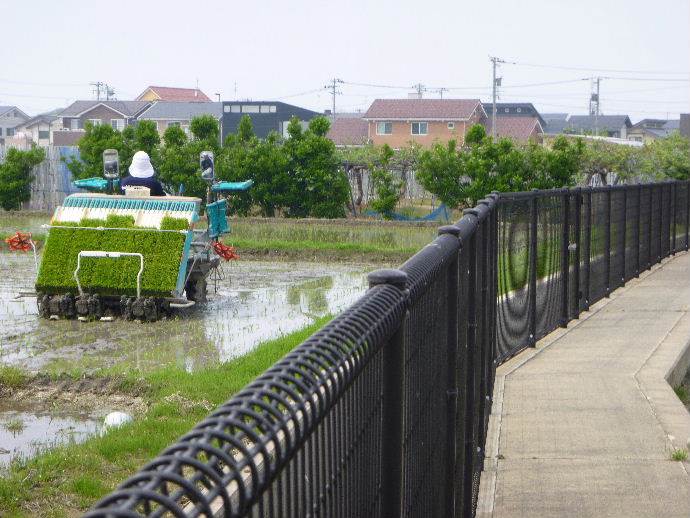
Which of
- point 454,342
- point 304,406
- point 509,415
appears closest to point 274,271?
point 509,415

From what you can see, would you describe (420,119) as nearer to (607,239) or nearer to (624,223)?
(624,223)

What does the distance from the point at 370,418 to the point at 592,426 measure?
5571 mm

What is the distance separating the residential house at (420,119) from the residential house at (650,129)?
30751mm

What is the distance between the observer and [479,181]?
36969 mm

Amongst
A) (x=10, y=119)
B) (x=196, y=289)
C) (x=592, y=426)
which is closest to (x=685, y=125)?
(x=196, y=289)

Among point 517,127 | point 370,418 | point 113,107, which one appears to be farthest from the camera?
point 113,107

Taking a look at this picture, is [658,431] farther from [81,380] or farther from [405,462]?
[81,380]

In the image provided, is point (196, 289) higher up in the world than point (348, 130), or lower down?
lower down

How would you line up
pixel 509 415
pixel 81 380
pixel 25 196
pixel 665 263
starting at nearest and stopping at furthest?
pixel 509 415 → pixel 81 380 → pixel 665 263 → pixel 25 196

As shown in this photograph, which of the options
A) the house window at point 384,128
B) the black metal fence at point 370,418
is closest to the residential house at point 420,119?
the house window at point 384,128

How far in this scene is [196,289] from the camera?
61.9ft

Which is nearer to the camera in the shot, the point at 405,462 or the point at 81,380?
the point at 405,462

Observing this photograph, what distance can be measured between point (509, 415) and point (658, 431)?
1106 mm

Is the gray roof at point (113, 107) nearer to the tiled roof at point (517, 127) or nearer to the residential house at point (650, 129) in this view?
the tiled roof at point (517, 127)
